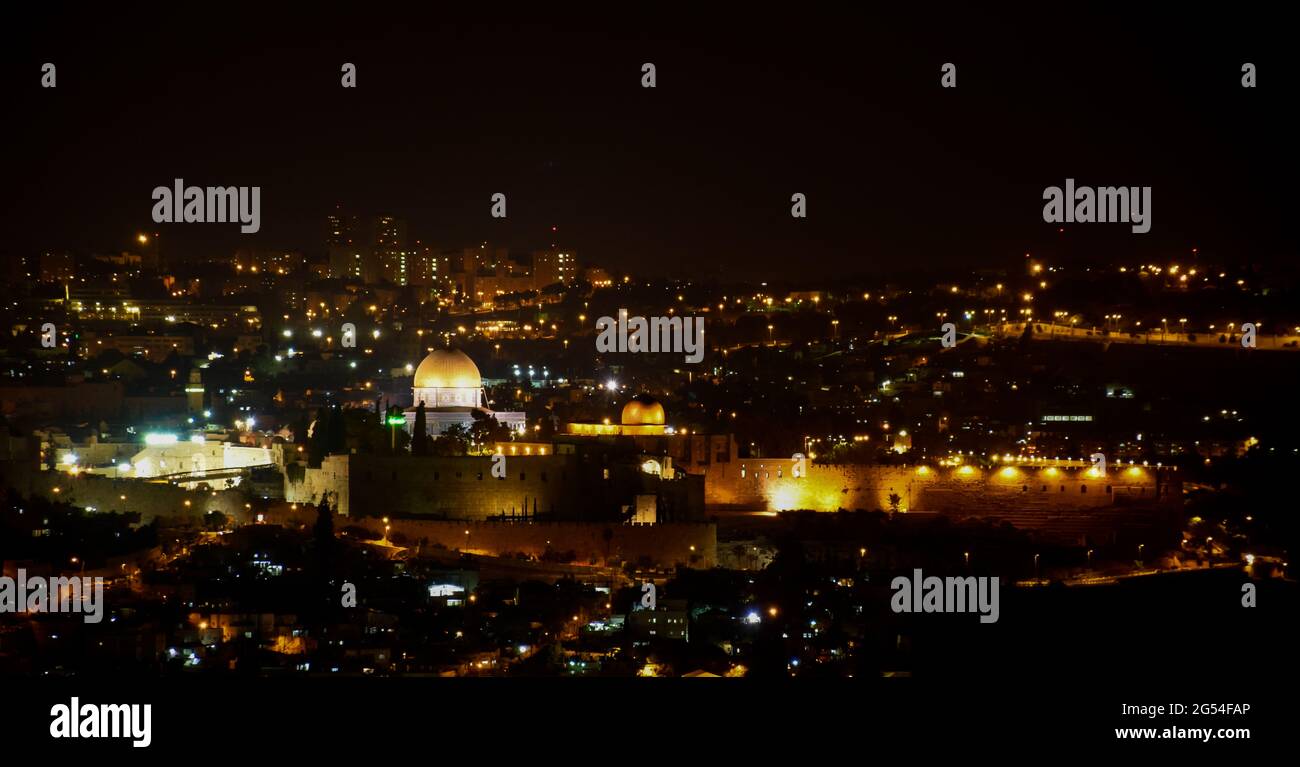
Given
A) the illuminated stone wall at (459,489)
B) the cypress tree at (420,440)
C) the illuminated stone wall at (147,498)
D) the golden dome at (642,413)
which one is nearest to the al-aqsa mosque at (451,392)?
the golden dome at (642,413)

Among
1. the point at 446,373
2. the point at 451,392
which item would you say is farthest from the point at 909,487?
the point at 446,373

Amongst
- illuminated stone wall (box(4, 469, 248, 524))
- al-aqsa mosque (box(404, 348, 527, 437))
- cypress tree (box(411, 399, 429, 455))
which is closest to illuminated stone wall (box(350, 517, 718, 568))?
cypress tree (box(411, 399, 429, 455))

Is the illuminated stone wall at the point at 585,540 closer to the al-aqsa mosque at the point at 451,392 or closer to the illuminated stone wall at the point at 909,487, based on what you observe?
the illuminated stone wall at the point at 909,487

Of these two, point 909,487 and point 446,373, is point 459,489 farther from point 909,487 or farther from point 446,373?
point 909,487
